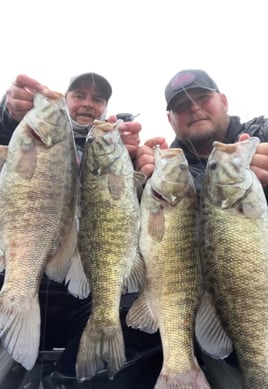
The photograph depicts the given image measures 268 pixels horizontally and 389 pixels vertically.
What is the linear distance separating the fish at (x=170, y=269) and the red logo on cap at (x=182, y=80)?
79.3 inches

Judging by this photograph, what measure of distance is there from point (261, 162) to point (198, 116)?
73.1 inches

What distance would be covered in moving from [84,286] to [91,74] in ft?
9.51

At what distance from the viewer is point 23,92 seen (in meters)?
2.75

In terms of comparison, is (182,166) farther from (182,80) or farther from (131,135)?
(182,80)

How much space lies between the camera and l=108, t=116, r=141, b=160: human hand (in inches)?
113

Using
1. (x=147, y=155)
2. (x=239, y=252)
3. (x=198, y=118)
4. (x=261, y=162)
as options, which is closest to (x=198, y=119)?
(x=198, y=118)

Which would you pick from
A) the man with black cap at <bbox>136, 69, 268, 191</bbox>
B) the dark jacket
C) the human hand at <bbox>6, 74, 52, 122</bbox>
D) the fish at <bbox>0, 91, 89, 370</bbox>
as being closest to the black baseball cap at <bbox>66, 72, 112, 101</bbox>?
the man with black cap at <bbox>136, 69, 268, 191</bbox>

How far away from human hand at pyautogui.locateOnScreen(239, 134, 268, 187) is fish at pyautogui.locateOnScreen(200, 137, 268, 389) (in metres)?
0.09

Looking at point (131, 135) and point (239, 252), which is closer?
point (239, 252)

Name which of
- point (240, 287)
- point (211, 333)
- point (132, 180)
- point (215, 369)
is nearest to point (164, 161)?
point (132, 180)

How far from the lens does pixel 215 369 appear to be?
296 cm

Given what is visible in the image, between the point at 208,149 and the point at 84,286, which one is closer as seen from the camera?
the point at 84,286

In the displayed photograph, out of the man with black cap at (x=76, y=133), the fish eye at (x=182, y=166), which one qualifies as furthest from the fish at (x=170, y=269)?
the man with black cap at (x=76, y=133)

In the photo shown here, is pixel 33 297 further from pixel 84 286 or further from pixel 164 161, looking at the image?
pixel 164 161
